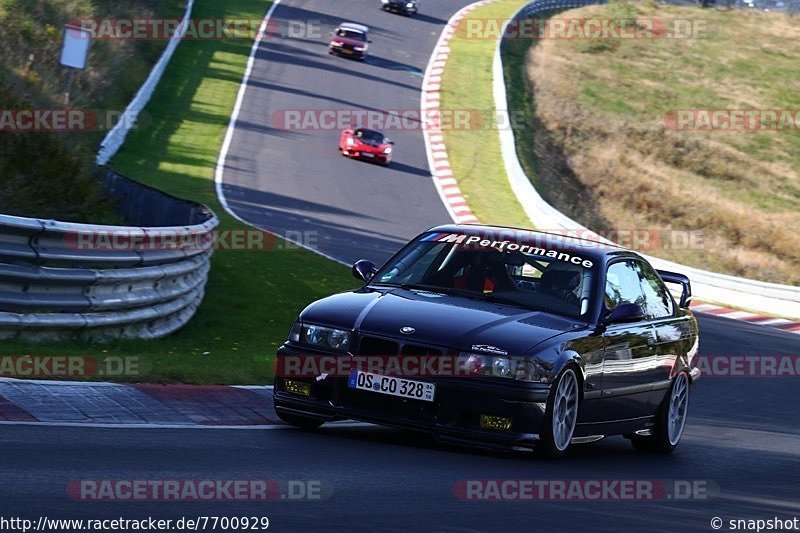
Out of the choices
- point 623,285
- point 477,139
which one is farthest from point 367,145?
point 623,285

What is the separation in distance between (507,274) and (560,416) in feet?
4.00

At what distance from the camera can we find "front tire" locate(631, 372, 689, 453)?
10.2 m

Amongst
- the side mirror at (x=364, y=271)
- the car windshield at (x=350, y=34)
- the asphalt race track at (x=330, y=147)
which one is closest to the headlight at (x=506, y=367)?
the side mirror at (x=364, y=271)

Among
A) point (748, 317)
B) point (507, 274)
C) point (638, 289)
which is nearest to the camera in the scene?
point (507, 274)

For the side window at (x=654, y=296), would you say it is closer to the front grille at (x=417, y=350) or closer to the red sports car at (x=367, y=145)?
the front grille at (x=417, y=350)

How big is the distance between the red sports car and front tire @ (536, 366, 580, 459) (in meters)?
28.5

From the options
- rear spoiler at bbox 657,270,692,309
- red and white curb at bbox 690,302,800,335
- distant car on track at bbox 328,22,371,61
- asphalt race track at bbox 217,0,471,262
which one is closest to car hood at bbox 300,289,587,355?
rear spoiler at bbox 657,270,692,309

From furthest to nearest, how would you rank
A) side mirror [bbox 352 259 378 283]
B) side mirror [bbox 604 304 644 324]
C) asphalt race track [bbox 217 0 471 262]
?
1. asphalt race track [bbox 217 0 471 262]
2. side mirror [bbox 352 259 378 283]
3. side mirror [bbox 604 304 644 324]

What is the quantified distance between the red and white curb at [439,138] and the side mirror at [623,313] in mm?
21471

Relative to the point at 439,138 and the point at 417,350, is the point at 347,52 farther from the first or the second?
the point at 417,350

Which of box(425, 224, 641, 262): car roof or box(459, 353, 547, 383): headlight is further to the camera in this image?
box(425, 224, 641, 262): car roof

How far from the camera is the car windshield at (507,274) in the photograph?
9.17 metres

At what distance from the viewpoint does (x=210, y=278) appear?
17.4 meters

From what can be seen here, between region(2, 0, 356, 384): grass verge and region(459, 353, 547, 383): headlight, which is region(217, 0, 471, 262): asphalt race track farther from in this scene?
region(459, 353, 547, 383): headlight
